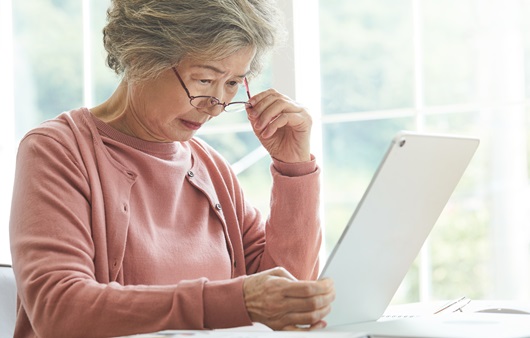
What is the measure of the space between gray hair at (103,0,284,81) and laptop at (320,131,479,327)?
0.54 metres

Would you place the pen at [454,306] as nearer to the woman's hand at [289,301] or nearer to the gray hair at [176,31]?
the woman's hand at [289,301]

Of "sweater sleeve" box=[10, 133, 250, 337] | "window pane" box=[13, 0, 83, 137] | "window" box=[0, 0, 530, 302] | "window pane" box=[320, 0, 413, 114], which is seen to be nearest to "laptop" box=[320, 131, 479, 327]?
"sweater sleeve" box=[10, 133, 250, 337]

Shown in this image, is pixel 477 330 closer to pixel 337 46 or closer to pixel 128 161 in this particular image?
pixel 128 161

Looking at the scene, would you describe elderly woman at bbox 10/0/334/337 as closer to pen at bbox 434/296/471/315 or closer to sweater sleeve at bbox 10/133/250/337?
sweater sleeve at bbox 10/133/250/337

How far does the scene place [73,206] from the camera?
1.63 m

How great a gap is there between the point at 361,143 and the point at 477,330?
1758 mm

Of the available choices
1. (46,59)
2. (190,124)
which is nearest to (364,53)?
(190,124)

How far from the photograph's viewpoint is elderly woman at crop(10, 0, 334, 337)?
1.41 m

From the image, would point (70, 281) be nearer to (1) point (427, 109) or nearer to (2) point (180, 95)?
(2) point (180, 95)

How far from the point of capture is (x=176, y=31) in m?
1.80

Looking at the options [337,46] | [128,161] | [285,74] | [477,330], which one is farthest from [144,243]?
[337,46]

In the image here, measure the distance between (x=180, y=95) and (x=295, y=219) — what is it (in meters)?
0.40

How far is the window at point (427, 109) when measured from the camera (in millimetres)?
2768

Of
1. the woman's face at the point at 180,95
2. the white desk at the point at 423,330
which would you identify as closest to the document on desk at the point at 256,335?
the white desk at the point at 423,330
